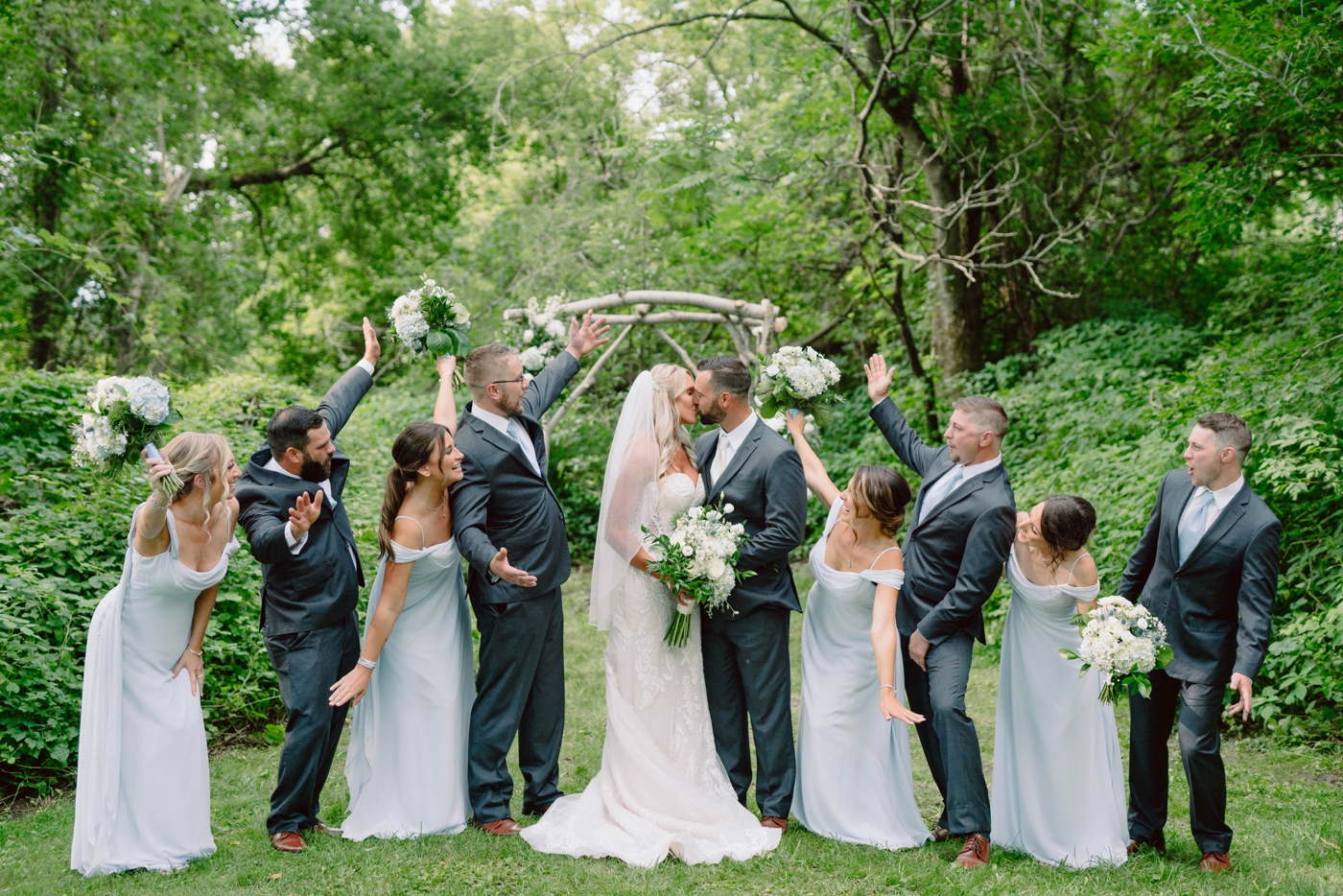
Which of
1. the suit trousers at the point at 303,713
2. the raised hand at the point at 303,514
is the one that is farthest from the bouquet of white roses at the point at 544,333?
the raised hand at the point at 303,514

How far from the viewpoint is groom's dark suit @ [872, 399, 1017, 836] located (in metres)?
4.53

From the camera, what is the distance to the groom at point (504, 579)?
16.0 ft

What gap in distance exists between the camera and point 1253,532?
4305 millimetres

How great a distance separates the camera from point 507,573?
4500 mm

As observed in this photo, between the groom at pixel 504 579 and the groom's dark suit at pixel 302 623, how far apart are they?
1.98 ft

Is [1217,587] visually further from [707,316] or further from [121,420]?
[121,420]

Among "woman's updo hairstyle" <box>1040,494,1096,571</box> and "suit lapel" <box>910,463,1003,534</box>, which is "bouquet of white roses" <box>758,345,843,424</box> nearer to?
"suit lapel" <box>910,463,1003,534</box>

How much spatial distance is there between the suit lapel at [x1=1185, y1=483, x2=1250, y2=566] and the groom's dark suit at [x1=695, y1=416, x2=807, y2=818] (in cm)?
179

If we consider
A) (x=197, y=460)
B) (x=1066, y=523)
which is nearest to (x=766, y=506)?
(x=1066, y=523)

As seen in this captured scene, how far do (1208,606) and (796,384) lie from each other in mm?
2208

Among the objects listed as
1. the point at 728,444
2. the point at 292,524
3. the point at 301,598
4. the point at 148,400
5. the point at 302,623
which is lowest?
the point at 302,623

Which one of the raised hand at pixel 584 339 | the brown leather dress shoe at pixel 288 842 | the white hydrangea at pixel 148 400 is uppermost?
the raised hand at pixel 584 339

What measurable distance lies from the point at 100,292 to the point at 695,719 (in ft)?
45.1

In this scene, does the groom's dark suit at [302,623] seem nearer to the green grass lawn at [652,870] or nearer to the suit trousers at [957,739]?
the green grass lawn at [652,870]
